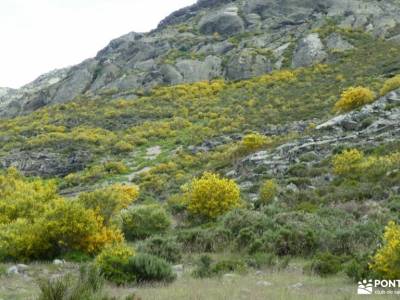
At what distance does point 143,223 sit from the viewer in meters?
16.0

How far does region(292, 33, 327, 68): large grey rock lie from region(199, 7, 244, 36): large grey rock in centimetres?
1695

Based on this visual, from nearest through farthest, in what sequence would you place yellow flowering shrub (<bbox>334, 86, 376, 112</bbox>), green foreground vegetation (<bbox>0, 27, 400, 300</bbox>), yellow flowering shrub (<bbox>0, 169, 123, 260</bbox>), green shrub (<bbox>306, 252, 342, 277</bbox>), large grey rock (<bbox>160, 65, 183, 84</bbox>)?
green foreground vegetation (<bbox>0, 27, 400, 300</bbox>), green shrub (<bbox>306, 252, 342, 277</bbox>), yellow flowering shrub (<bbox>0, 169, 123, 260</bbox>), yellow flowering shrub (<bbox>334, 86, 376, 112</bbox>), large grey rock (<bbox>160, 65, 183, 84</bbox>)

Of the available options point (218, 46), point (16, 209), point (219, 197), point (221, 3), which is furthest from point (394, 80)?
point (221, 3)

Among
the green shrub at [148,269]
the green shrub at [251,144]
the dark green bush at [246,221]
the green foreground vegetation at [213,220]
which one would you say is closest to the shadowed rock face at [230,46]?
the green foreground vegetation at [213,220]

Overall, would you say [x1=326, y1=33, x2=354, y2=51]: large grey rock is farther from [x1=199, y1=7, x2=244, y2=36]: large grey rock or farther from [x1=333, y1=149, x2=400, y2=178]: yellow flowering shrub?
[x1=333, y1=149, x2=400, y2=178]: yellow flowering shrub

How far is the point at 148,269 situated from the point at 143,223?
23.1 feet

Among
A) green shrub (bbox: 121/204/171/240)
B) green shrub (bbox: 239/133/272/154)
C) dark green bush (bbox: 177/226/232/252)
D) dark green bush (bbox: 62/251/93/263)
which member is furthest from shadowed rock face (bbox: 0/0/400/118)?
dark green bush (bbox: 62/251/93/263)

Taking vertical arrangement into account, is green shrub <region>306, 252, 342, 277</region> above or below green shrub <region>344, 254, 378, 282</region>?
below

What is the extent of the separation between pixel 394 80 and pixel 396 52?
81.4 ft

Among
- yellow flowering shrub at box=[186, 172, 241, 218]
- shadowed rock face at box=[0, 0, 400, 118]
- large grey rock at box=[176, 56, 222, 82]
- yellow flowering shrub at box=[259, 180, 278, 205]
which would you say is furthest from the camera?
large grey rock at box=[176, 56, 222, 82]

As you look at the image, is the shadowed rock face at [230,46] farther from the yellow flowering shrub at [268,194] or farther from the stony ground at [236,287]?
the stony ground at [236,287]

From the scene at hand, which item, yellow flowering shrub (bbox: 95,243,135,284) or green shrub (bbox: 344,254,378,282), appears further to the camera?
yellow flowering shrub (bbox: 95,243,135,284)

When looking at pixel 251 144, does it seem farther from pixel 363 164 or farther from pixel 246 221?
pixel 246 221

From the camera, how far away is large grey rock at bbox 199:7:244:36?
8431 cm
